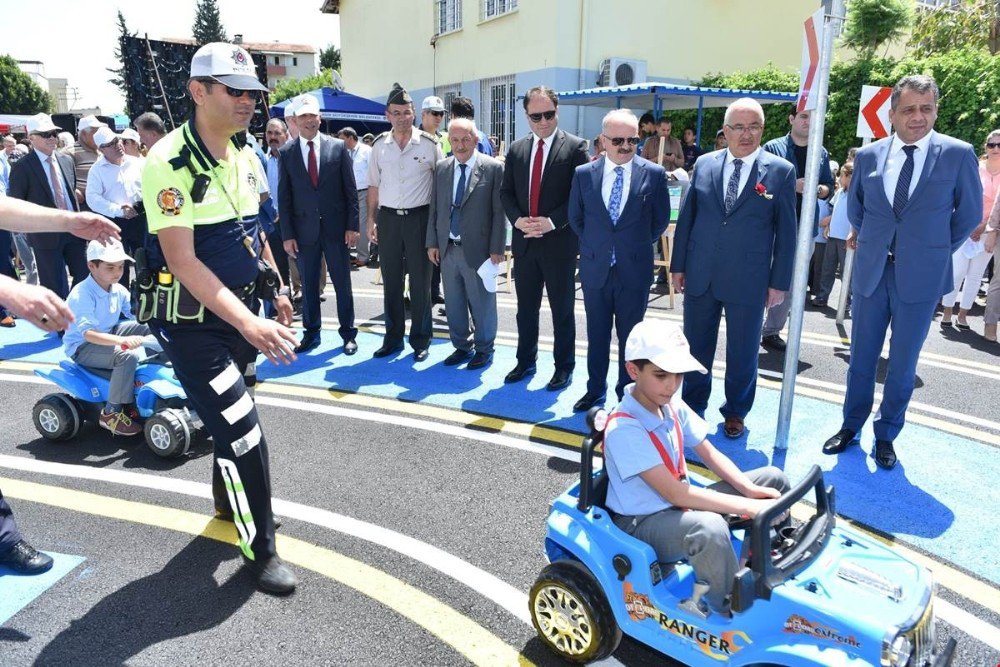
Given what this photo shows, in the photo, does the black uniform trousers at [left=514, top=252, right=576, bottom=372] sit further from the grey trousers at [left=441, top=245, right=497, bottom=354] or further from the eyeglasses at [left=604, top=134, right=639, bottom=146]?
the eyeglasses at [left=604, top=134, right=639, bottom=146]

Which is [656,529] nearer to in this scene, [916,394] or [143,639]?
[143,639]

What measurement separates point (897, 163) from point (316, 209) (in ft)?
16.8

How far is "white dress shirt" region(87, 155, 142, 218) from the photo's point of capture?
313 inches

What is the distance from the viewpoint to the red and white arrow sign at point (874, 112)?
7.23 m

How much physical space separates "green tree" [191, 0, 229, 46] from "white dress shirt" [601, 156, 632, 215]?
8425 cm

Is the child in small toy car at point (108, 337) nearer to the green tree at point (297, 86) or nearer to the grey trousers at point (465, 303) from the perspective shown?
the grey trousers at point (465, 303)

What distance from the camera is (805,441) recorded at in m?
4.98

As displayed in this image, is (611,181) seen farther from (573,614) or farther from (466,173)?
(573,614)

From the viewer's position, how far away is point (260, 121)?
14781mm

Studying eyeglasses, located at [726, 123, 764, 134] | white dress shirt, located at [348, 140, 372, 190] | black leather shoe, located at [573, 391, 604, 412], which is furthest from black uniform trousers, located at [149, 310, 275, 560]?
white dress shirt, located at [348, 140, 372, 190]

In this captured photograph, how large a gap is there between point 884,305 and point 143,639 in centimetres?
471

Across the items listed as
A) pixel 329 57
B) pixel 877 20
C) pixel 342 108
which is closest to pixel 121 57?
pixel 342 108

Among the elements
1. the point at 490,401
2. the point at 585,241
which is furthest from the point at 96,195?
the point at 585,241

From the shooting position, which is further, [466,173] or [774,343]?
[774,343]
